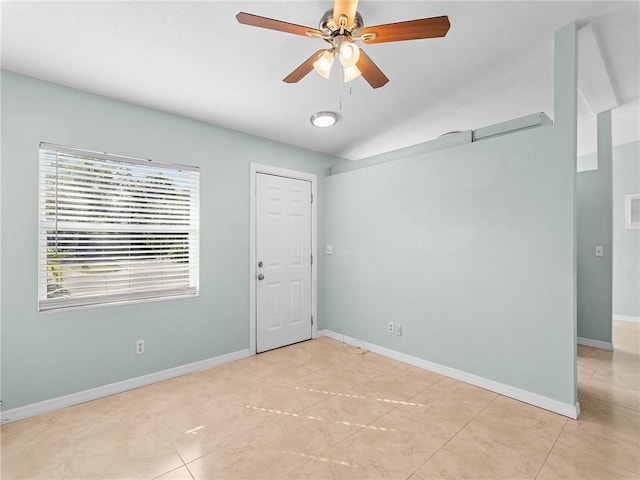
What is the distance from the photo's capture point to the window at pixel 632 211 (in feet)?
15.4

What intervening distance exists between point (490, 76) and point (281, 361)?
11.1 ft

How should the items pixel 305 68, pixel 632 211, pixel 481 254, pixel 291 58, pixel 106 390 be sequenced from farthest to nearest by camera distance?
1. pixel 632 211
2. pixel 481 254
3. pixel 106 390
4. pixel 291 58
5. pixel 305 68

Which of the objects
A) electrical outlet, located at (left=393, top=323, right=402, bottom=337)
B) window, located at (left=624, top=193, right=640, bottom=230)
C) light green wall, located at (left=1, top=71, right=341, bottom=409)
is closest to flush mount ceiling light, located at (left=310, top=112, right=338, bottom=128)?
light green wall, located at (left=1, top=71, right=341, bottom=409)

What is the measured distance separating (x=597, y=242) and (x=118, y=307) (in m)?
5.29

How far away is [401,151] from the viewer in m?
3.63

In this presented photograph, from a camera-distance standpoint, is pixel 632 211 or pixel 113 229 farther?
pixel 632 211

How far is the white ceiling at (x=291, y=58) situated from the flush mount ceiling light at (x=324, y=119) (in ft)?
0.23

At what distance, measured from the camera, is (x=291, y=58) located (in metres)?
2.27

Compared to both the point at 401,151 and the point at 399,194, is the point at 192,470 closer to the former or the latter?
the point at 399,194

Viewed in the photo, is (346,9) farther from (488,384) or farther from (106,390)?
(106,390)

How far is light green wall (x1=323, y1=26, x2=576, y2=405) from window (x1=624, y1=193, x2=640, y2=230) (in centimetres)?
394

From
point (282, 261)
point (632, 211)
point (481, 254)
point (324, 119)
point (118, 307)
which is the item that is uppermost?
point (324, 119)

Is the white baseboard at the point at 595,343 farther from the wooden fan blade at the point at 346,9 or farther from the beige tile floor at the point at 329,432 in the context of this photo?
the wooden fan blade at the point at 346,9

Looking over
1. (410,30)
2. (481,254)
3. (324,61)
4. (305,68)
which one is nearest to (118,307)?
(305,68)
